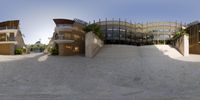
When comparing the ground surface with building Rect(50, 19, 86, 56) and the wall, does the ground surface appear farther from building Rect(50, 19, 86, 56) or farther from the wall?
the wall

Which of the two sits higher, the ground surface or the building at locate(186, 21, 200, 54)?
the building at locate(186, 21, 200, 54)

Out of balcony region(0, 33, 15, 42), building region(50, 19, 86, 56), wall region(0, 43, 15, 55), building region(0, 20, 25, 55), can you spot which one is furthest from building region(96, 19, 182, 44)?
wall region(0, 43, 15, 55)

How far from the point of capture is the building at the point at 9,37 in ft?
137

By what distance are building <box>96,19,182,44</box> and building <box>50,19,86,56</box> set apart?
12.6 meters

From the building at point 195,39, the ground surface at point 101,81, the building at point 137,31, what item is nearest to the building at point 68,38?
the ground surface at point 101,81

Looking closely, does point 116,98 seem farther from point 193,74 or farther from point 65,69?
point 65,69

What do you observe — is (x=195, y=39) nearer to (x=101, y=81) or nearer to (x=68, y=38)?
(x=68, y=38)

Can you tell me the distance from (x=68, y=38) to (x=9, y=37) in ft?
35.4

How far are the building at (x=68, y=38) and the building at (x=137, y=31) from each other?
41.5 ft

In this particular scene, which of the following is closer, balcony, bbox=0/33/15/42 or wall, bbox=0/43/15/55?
wall, bbox=0/43/15/55

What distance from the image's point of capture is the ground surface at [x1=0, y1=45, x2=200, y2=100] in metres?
15.5

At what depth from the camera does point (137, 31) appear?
55.9 meters

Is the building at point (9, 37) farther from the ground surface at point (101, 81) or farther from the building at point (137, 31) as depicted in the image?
the building at point (137, 31)

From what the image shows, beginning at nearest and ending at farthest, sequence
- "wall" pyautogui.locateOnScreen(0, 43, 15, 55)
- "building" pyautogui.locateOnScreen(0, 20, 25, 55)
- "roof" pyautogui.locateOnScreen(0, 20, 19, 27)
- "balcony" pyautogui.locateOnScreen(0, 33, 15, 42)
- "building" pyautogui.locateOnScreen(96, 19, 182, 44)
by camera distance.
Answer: "wall" pyautogui.locateOnScreen(0, 43, 15, 55) < "building" pyautogui.locateOnScreen(0, 20, 25, 55) < "balcony" pyautogui.locateOnScreen(0, 33, 15, 42) < "roof" pyautogui.locateOnScreen(0, 20, 19, 27) < "building" pyautogui.locateOnScreen(96, 19, 182, 44)
